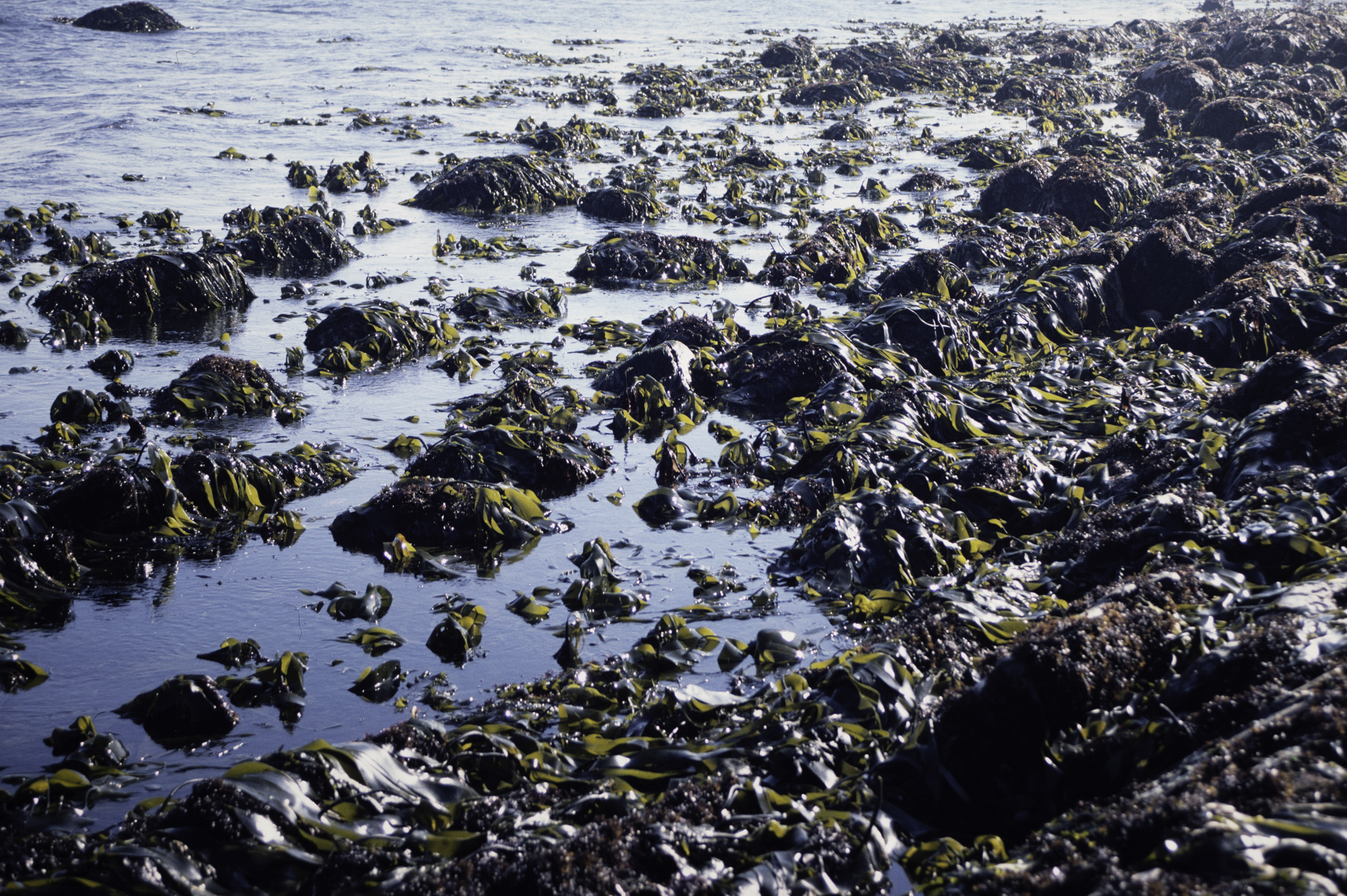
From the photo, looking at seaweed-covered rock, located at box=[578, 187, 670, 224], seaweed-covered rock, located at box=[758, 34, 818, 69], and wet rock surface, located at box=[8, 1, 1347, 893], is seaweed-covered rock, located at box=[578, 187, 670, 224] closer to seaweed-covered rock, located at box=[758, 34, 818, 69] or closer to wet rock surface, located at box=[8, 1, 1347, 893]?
wet rock surface, located at box=[8, 1, 1347, 893]

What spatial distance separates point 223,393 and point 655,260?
Result: 4.70m

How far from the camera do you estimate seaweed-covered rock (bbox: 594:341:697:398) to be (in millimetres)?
6984

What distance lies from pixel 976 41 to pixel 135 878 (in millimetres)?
29618

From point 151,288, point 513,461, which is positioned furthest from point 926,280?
point 151,288

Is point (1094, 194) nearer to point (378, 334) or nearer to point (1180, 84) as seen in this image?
point (378, 334)

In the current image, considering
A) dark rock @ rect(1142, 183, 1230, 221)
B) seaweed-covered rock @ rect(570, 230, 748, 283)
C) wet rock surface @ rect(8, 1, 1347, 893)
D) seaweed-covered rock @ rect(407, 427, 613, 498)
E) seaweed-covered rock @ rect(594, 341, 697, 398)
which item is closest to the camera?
wet rock surface @ rect(8, 1, 1347, 893)

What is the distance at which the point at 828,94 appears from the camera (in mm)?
20125

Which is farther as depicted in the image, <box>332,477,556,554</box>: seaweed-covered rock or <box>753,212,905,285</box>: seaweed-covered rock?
<box>753,212,905,285</box>: seaweed-covered rock

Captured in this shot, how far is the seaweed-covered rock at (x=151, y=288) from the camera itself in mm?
7957

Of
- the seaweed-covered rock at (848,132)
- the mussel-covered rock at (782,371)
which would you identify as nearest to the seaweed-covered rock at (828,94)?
the seaweed-covered rock at (848,132)

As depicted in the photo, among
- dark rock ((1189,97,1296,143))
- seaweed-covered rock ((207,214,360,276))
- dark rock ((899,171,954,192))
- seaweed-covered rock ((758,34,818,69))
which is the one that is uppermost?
seaweed-covered rock ((758,34,818,69))

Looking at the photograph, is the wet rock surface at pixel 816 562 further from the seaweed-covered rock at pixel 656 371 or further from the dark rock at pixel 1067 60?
the dark rock at pixel 1067 60

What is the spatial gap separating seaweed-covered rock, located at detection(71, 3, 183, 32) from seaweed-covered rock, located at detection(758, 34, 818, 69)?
15592 mm

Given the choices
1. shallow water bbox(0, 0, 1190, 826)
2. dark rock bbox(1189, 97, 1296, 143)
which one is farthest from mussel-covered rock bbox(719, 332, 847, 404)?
dark rock bbox(1189, 97, 1296, 143)
